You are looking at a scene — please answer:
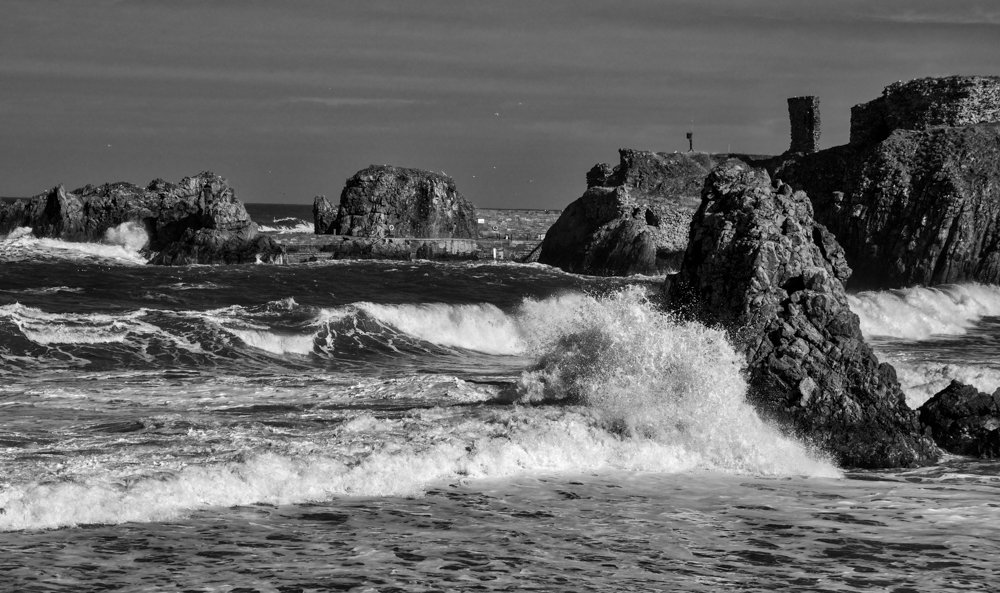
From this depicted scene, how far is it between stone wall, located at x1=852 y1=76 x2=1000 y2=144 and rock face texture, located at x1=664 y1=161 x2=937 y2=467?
2783 cm

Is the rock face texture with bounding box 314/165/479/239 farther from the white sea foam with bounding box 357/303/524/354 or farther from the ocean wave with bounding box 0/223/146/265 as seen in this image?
the white sea foam with bounding box 357/303/524/354

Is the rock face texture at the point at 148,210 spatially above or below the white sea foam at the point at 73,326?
above

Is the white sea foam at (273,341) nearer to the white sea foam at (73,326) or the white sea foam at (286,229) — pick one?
the white sea foam at (73,326)

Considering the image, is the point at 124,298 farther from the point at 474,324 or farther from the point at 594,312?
the point at 594,312

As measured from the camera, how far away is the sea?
24.5 feet

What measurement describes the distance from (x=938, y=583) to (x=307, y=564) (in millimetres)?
4034

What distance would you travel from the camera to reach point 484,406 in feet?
44.4

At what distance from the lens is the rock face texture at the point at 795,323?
1174 cm

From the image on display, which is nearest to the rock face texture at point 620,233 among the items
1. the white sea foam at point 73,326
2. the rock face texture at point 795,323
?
the white sea foam at point 73,326

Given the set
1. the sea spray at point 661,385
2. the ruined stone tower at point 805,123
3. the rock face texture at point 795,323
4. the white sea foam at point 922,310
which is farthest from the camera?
the ruined stone tower at point 805,123

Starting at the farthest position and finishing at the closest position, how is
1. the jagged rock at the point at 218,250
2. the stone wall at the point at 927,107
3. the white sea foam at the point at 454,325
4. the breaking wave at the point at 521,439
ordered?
the jagged rock at the point at 218,250, the stone wall at the point at 927,107, the white sea foam at the point at 454,325, the breaking wave at the point at 521,439

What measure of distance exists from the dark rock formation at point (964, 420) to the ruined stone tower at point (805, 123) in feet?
150

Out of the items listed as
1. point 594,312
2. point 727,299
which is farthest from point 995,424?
point 594,312

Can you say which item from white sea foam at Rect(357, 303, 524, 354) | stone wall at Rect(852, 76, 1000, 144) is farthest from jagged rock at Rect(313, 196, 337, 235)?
white sea foam at Rect(357, 303, 524, 354)
